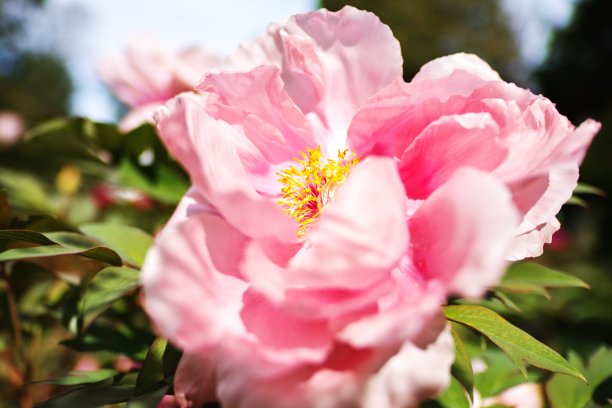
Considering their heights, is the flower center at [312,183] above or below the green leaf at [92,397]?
above

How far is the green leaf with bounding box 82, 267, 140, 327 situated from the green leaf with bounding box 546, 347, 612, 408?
52 centimetres

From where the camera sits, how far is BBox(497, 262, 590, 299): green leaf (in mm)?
680

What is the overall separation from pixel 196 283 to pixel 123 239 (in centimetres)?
31

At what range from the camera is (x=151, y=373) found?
1.52ft

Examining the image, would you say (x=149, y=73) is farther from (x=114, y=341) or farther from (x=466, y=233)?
(x=466, y=233)

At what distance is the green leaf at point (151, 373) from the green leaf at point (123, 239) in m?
0.16

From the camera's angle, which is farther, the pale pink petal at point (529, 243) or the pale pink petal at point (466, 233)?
the pale pink petal at point (529, 243)

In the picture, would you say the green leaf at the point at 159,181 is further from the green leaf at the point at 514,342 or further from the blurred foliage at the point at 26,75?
the blurred foliage at the point at 26,75

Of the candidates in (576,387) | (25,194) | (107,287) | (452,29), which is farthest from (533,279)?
(452,29)

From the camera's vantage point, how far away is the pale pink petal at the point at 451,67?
520mm

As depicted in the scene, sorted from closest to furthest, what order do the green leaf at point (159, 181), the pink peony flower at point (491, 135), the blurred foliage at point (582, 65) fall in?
the pink peony flower at point (491, 135)
the green leaf at point (159, 181)
the blurred foliage at point (582, 65)

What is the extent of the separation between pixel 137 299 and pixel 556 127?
31.1 inches

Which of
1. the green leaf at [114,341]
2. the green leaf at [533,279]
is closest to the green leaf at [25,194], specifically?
the green leaf at [114,341]

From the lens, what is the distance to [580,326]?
125 centimetres
